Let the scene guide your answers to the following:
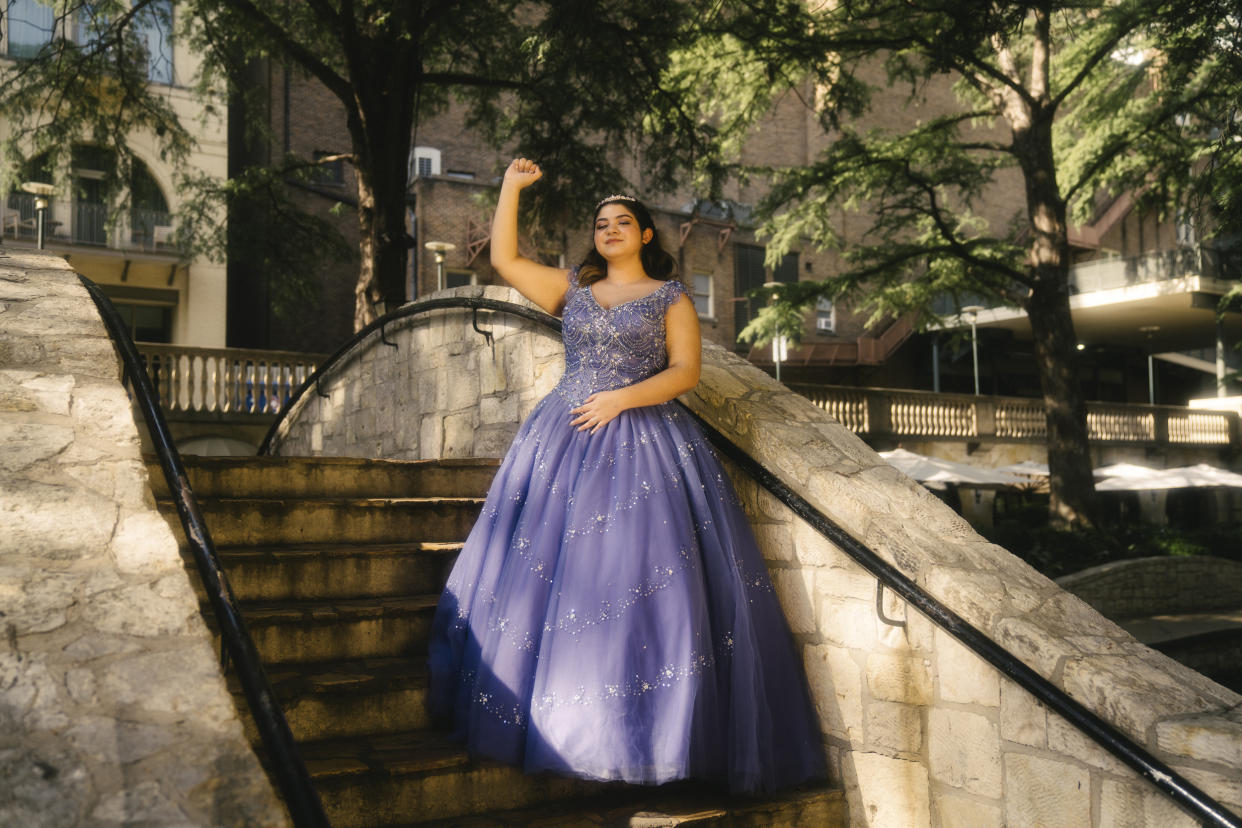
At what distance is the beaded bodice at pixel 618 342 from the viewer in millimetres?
3367

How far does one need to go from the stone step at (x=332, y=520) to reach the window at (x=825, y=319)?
25428 millimetres

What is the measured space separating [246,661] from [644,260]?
226 centimetres

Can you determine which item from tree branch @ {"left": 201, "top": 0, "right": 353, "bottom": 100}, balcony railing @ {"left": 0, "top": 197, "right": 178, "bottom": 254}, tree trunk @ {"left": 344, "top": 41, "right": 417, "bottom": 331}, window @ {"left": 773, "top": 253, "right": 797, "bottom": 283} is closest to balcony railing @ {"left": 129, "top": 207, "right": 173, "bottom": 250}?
balcony railing @ {"left": 0, "top": 197, "right": 178, "bottom": 254}

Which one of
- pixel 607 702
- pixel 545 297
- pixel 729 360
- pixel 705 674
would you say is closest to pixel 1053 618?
pixel 705 674

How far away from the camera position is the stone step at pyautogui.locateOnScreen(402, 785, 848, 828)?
274cm

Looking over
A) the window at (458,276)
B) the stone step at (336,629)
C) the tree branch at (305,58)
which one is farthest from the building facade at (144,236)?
the stone step at (336,629)

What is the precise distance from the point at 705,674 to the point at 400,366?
476 centimetres

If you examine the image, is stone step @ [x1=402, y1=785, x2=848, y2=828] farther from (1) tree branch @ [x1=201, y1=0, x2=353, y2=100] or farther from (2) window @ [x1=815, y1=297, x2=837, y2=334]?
(2) window @ [x1=815, y1=297, x2=837, y2=334]

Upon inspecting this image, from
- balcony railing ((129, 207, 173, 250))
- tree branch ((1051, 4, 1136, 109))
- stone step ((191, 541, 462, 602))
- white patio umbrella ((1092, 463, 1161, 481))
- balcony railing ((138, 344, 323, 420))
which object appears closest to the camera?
stone step ((191, 541, 462, 602))

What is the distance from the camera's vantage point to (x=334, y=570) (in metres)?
3.79

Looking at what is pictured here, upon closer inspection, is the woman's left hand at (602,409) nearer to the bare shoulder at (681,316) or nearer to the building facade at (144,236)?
the bare shoulder at (681,316)

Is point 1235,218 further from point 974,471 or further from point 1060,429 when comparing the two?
point 974,471

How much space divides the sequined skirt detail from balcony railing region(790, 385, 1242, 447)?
44.8 ft

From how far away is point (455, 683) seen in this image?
318 cm
